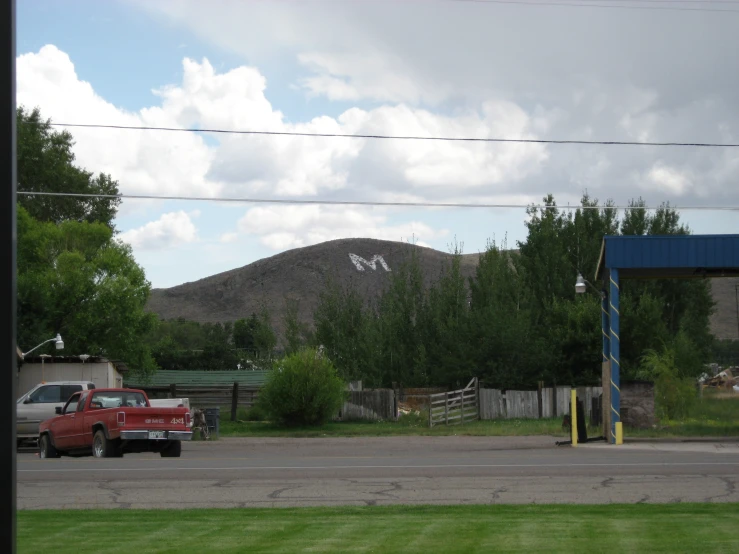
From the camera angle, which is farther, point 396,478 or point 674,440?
point 674,440

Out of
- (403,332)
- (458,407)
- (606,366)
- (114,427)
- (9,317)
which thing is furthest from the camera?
(403,332)

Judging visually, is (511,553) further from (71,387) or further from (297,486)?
(71,387)

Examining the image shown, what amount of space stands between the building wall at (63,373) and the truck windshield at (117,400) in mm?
13226

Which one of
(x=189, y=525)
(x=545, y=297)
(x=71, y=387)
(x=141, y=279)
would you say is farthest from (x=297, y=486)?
(x=545, y=297)

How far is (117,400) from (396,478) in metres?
9.36

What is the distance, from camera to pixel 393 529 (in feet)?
31.5

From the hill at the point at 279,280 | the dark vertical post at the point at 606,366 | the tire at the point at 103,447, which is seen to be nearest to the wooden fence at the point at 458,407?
the dark vertical post at the point at 606,366

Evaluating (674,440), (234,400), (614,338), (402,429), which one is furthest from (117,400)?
(234,400)

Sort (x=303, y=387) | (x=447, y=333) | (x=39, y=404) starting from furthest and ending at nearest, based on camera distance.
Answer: (x=447, y=333)
(x=303, y=387)
(x=39, y=404)

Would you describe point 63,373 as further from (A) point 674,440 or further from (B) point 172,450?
(A) point 674,440

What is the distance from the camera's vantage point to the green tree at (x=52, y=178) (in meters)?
59.9

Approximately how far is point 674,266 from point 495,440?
781cm

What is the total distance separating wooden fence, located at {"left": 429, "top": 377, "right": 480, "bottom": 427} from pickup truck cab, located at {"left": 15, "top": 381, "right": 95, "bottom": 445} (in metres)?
13.8

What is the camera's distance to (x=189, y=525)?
32.8 ft
